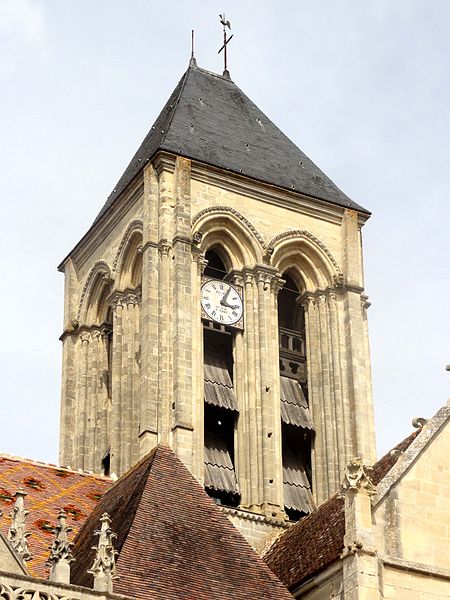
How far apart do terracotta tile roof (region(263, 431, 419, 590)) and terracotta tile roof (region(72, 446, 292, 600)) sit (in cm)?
101

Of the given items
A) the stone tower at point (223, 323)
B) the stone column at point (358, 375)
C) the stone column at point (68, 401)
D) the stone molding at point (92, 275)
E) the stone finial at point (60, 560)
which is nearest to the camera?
the stone finial at point (60, 560)

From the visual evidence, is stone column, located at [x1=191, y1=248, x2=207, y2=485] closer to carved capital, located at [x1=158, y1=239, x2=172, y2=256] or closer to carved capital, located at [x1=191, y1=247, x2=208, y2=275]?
carved capital, located at [x1=191, y1=247, x2=208, y2=275]

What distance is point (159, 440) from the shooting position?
89.8 ft

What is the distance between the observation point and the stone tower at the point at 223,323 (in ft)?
92.6

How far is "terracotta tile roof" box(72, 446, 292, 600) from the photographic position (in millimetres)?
16609

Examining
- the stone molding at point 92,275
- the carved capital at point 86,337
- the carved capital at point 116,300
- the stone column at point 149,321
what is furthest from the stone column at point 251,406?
the carved capital at point 86,337

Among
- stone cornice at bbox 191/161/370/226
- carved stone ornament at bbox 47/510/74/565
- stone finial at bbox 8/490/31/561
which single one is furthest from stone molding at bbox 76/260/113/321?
carved stone ornament at bbox 47/510/74/565

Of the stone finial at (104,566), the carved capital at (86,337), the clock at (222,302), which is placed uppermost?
the carved capital at (86,337)

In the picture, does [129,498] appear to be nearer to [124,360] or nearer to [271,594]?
[271,594]

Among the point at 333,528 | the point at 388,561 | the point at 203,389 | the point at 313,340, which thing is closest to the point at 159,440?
the point at 203,389

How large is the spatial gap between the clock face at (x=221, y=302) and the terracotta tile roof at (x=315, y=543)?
25.8 feet

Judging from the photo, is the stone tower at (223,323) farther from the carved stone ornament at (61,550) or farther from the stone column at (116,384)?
the carved stone ornament at (61,550)

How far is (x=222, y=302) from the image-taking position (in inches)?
1167

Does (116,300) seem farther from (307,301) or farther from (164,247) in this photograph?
(307,301)
